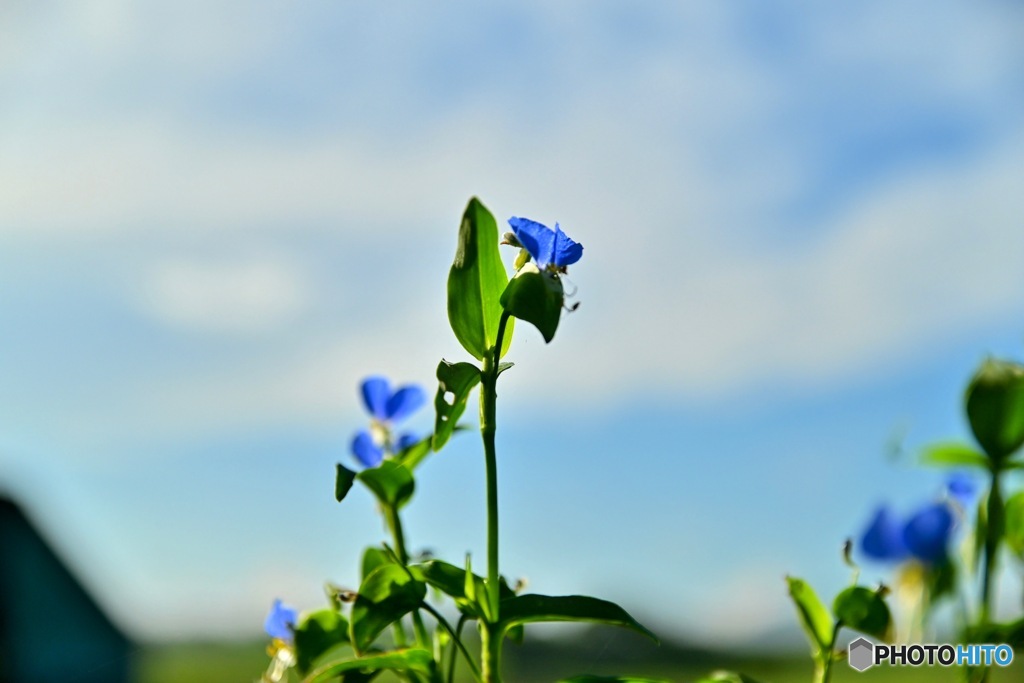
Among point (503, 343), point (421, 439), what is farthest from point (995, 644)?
point (421, 439)

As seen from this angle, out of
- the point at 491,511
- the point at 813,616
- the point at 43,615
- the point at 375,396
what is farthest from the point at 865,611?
the point at 43,615

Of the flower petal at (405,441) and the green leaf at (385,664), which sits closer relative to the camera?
the green leaf at (385,664)

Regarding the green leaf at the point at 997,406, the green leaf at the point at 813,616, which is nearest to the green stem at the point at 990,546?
the green leaf at the point at 997,406

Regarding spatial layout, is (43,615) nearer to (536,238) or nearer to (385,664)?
(385,664)

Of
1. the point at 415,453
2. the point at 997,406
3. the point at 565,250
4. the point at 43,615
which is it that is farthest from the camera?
the point at 43,615

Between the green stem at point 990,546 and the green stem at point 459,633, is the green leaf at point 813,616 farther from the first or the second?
the green stem at point 459,633

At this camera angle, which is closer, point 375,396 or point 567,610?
point 567,610

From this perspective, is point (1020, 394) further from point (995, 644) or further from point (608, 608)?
point (608, 608)
